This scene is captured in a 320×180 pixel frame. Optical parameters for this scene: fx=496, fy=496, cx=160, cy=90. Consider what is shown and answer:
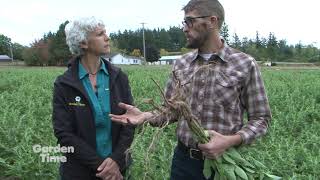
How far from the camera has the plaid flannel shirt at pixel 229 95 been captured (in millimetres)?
2514

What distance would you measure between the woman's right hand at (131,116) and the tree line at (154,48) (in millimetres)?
49749

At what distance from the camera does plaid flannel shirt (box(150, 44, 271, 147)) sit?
2.51 meters

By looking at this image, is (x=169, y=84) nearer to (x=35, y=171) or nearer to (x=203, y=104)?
(x=203, y=104)

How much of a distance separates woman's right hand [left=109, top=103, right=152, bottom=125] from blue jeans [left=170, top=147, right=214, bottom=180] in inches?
12.0

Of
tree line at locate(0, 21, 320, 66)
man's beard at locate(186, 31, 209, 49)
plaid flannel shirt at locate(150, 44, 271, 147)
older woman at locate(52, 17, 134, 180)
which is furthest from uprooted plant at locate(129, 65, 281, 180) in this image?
tree line at locate(0, 21, 320, 66)

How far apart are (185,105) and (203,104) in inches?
15.4

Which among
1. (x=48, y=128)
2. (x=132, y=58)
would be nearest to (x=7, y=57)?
(x=132, y=58)

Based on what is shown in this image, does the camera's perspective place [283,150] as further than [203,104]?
Yes

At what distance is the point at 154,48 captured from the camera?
7569cm

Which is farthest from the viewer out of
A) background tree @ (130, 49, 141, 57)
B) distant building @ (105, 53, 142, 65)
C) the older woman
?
background tree @ (130, 49, 141, 57)

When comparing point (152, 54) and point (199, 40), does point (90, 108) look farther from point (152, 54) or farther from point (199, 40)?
point (152, 54)

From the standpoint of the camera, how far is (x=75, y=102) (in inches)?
112

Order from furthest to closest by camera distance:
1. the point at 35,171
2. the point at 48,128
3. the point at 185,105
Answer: the point at 48,128
the point at 35,171
the point at 185,105

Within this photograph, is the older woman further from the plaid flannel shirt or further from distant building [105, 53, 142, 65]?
distant building [105, 53, 142, 65]
